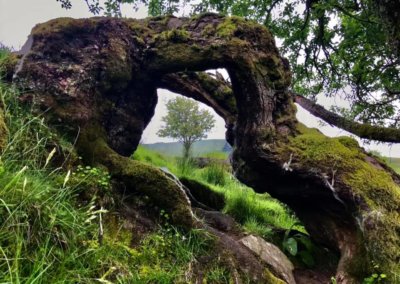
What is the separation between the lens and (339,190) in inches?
162

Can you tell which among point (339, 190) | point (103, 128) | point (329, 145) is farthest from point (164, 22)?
point (339, 190)

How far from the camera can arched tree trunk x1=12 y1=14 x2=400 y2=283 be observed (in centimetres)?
402

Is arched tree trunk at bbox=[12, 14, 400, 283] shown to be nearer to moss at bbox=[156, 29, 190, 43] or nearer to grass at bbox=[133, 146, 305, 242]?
moss at bbox=[156, 29, 190, 43]

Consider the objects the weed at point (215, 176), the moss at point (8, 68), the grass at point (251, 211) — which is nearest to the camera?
the moss at point (8, 68)

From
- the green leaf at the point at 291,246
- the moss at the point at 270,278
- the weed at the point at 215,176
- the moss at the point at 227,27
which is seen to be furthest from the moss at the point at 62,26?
the weed at the point at 215,176

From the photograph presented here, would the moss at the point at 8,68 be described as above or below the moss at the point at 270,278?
above

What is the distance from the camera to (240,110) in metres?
5.08

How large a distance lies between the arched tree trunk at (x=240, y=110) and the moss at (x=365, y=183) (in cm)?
1

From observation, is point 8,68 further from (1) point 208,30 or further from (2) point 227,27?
(2) point 227,27

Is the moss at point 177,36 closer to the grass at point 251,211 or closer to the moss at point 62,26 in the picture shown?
the moss at point 62,26

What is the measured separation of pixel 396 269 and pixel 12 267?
344 cm

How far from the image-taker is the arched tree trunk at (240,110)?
4016 mm

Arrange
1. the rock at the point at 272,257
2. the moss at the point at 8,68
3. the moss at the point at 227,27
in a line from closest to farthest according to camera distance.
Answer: the rock at the point at 272,257 → the moss at the point at 8,68 → the moss at the point at 227,27

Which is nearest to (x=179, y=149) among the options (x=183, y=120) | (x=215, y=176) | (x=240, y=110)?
(x=215, y=176)
